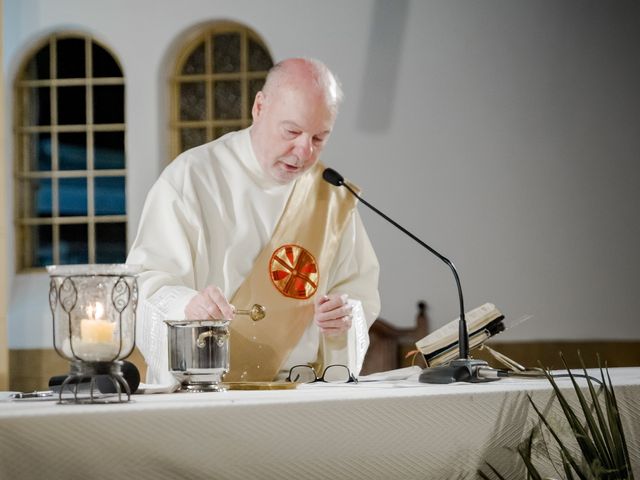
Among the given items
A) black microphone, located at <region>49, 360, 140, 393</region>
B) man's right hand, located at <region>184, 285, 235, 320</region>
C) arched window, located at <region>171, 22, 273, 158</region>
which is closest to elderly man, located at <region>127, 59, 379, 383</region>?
man's right hand, located at <region>184, 285, 235, 320</region>

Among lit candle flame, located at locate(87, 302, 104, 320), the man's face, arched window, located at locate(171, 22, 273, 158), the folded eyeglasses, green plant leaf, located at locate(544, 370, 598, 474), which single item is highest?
arched window, located at locate(171, 22, 273, 158)

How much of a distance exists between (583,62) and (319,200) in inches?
153

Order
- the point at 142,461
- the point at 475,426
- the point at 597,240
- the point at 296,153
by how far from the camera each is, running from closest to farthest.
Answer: the point at 142,461, the point at 475,426, the point at 296,153, the point at 597,240

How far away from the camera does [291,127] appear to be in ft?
10.3

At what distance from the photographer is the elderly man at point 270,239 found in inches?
121

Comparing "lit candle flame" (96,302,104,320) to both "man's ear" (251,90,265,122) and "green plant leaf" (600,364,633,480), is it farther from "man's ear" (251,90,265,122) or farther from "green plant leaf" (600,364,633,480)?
"man's ear" (251,90,265,122)

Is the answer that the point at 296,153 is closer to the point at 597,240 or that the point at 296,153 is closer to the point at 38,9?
the point at 597,240

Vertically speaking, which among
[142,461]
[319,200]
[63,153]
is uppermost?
[63,153]

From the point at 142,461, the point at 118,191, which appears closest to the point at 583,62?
the point at 118,191

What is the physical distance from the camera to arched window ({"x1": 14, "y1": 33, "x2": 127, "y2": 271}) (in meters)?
7.42

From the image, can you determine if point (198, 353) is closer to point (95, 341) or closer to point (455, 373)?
point (95, 341)

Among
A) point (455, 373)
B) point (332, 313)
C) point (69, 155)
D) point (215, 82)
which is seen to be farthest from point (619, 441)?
point (69, 155)

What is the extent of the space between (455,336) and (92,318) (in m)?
1.04

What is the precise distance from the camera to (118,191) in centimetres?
742
